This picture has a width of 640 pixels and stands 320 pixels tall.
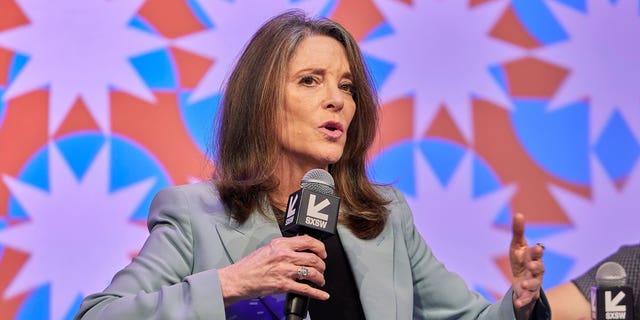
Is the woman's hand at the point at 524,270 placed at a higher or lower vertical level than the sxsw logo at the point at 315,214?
lower

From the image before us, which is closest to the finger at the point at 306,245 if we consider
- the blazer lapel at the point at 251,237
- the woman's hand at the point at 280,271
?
the woman's hand at the point at 280,271

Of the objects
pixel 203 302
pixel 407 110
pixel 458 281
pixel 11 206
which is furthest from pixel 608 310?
pixel 11 206

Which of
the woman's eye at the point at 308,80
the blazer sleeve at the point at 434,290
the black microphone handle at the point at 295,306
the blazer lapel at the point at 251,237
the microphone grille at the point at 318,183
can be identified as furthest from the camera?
the woman's eye at the point at 308,80

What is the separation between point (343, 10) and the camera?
11.9 feet

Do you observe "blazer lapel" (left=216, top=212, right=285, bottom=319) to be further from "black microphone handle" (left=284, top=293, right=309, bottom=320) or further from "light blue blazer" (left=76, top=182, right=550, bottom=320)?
"black microphone handle" (left=284, top=293, right=309, bottom=320)

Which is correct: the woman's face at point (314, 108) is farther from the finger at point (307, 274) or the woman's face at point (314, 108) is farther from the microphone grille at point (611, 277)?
the microphone grille at point (611, 277)

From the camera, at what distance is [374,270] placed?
2.35m

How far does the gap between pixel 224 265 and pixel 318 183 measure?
0.44 metres

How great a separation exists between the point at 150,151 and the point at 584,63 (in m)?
1.91

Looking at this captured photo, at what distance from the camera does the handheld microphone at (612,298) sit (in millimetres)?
1867

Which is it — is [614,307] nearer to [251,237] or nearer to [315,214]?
[315,214]

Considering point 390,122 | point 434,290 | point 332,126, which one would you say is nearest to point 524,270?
point 434,290

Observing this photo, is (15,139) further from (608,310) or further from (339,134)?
(608,310)

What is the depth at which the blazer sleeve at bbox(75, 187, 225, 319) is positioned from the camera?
6.40ft
